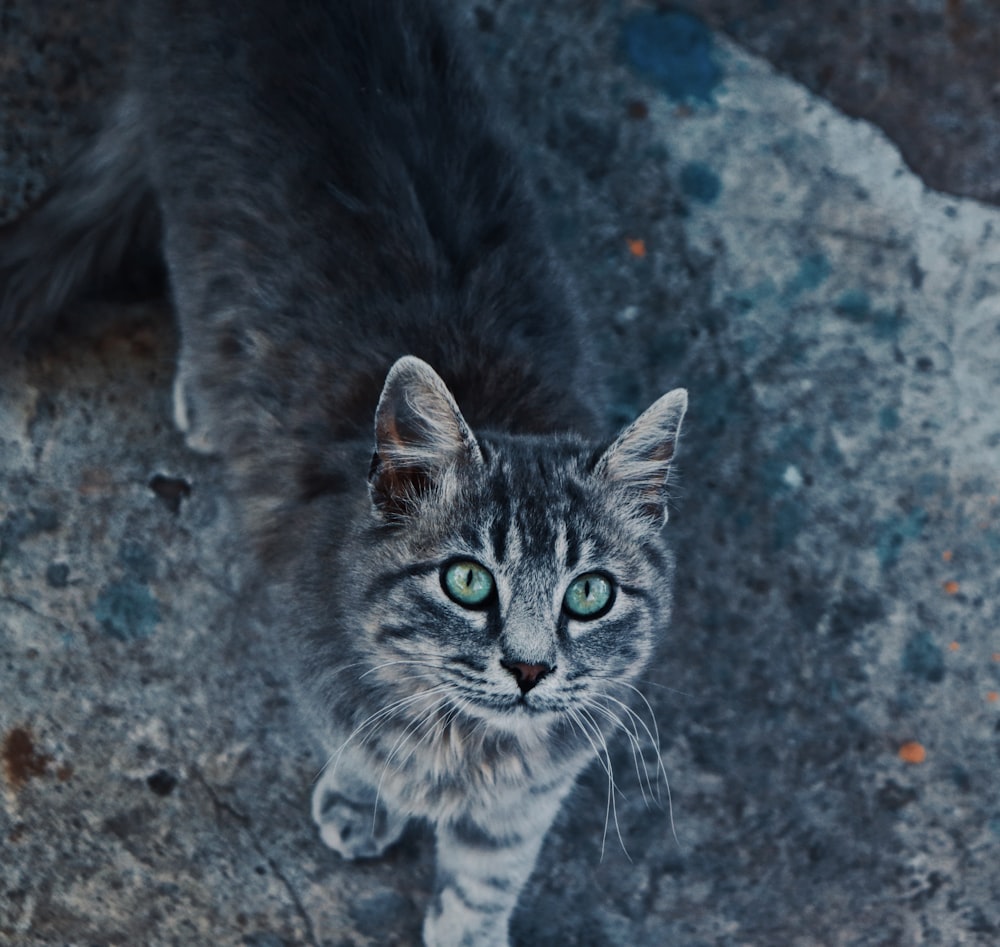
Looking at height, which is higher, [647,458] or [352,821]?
[647,458]

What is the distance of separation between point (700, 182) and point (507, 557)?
1616 millimetres

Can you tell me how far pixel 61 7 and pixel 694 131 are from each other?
1.76m

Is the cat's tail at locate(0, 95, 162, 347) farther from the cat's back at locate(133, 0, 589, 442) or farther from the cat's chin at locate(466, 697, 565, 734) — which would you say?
the cat's chin at locate(466, 697, 565, 734)

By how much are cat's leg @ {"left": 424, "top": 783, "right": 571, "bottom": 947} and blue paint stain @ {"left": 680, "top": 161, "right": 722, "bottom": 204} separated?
1658 millimetres

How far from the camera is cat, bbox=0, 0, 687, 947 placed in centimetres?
181

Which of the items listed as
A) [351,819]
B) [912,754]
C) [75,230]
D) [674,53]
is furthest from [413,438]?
[674,53]

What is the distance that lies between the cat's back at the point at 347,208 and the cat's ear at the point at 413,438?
0.29 m

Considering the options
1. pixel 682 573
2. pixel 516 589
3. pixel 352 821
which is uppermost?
pixel 516 589

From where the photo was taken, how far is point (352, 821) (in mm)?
2482

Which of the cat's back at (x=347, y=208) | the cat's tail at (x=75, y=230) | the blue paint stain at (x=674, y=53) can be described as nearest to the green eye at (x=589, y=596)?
the cat's back at (x=347, y=208)

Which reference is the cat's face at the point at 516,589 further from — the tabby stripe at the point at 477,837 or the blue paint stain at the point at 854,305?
the blue paint stain at the point at 854,305

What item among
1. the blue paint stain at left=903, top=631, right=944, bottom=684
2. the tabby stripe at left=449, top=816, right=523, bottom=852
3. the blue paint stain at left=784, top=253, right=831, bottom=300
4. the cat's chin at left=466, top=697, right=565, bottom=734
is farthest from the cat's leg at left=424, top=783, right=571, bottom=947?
the blue paint stain at left=784, top=253, right=831, bottom=300

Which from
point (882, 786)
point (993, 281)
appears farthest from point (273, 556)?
point (993, 281)

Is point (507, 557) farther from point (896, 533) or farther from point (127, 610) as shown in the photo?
point (896, 533)
